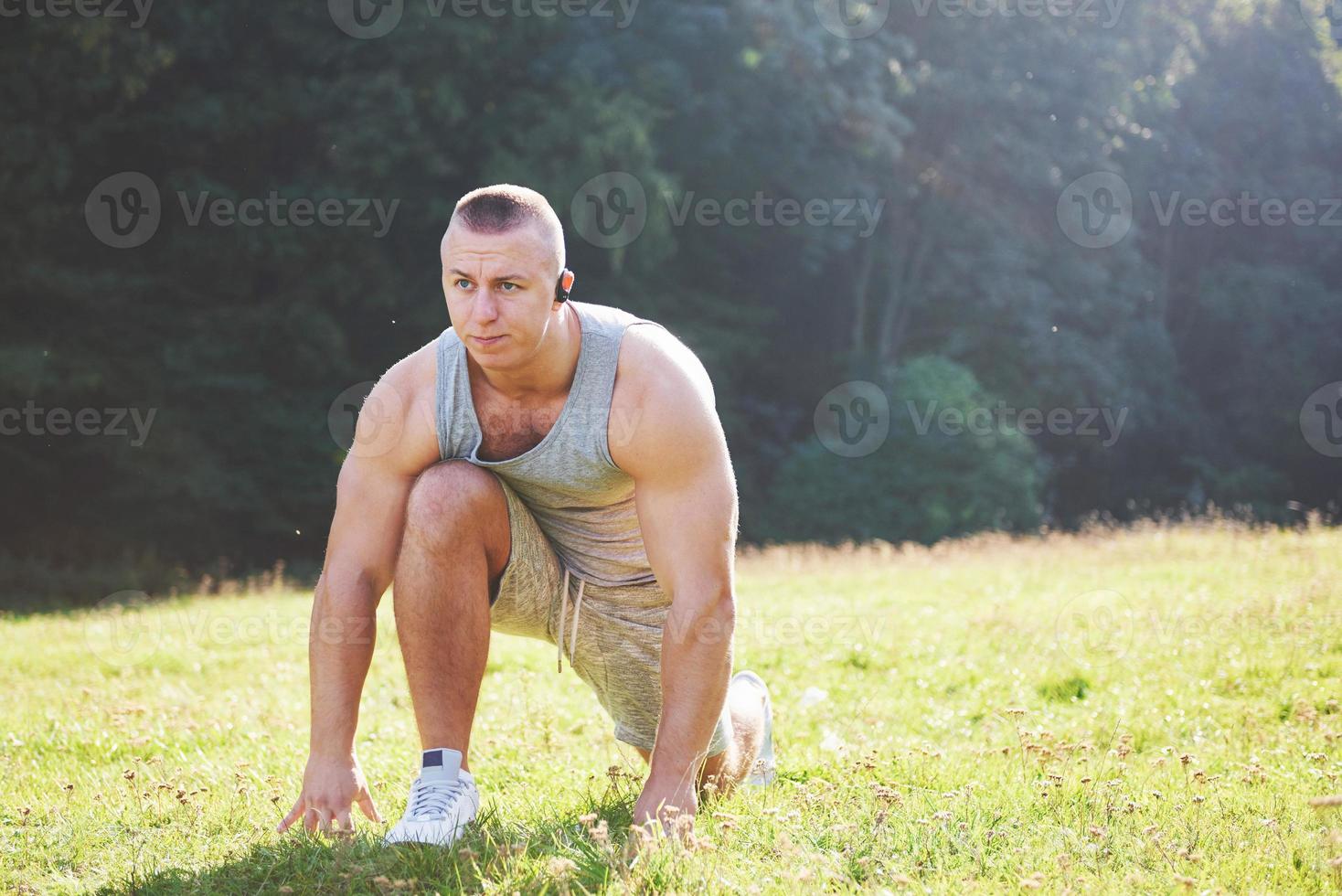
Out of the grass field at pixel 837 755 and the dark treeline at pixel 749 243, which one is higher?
the dark treeline at pixel 749 243

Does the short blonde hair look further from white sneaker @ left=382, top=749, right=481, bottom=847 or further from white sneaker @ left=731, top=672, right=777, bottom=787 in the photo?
white sneaker @ left=731, top=672, right=777, bottom=787

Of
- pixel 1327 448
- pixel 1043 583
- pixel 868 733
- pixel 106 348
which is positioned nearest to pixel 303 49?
pixel 106 348

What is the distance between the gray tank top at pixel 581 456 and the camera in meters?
Result: 3.35

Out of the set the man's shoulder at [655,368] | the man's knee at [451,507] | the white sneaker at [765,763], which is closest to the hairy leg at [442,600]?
the man's knee at [451,507]

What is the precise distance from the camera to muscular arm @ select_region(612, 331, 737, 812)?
3119mm

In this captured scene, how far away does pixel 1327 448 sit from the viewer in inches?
1176

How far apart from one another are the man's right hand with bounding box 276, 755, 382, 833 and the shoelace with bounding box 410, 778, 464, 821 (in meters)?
0.17

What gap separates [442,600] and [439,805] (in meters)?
0.54

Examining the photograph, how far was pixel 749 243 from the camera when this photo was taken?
83.0 feet

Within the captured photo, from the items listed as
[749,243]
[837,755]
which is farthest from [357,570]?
[749,243]

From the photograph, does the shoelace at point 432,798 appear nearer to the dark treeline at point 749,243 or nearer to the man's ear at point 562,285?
the man's ear at point 562,285

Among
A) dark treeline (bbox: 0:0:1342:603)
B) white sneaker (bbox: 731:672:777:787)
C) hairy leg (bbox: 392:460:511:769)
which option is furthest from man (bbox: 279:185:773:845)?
Answer: dark treeline (bbox: 0:0:1342:603)

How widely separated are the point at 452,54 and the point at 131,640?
42.5 ft

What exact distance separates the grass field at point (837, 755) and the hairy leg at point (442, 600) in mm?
304
